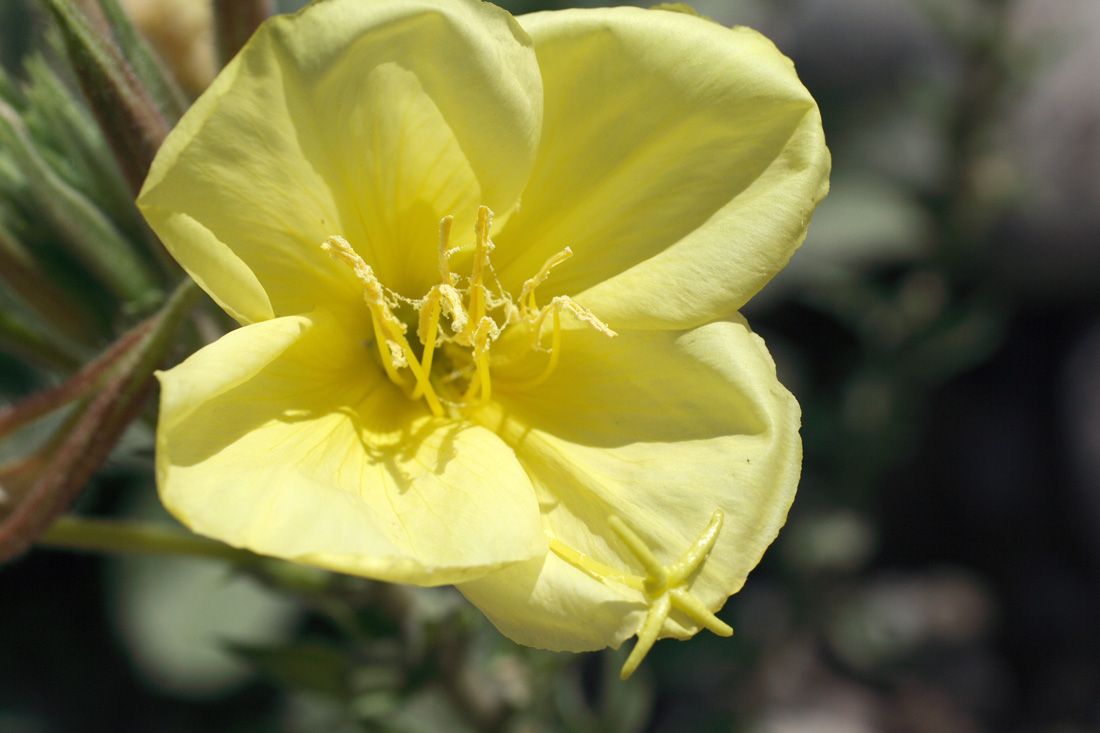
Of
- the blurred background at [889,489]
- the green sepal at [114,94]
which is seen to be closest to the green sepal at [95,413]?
the green sepal at [114,94]

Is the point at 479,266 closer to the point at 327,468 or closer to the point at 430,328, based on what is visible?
the point at 430,328

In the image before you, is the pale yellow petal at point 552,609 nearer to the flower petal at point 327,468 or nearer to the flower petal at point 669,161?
the flower petal at point 327,468

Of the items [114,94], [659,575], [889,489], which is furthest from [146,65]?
[889,489]

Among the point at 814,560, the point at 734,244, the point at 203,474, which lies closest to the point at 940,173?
the point at 814,560

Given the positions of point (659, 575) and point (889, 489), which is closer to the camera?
point (659, 575)

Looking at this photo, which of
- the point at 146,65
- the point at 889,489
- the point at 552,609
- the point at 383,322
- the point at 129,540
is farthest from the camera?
the point at 889,489

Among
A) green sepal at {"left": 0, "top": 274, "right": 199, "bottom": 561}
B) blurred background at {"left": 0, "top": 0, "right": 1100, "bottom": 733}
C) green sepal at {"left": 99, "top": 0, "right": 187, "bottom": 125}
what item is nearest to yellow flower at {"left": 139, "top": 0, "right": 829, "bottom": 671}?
green sepal at {"left": 0, "top": 274, "right": 199, "bottom": 561}
